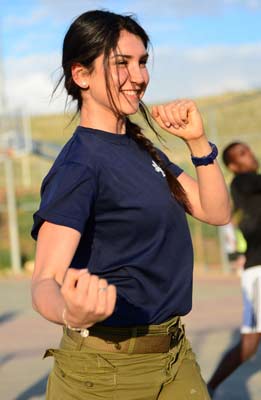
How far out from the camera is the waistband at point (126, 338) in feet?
10.1

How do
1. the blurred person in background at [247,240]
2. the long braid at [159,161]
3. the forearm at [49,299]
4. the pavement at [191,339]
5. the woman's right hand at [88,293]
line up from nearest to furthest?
the woman's right hand at [88,293] < the forearm at [49,299] < the long braid at [159,161] < the blurred person in background at [247,240] < the pavement at [191,339]

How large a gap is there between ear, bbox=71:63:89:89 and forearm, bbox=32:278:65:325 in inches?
28.9

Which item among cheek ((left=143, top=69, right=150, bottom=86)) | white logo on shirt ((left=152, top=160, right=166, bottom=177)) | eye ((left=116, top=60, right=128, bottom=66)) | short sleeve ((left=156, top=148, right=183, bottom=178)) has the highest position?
eye ((left=116, top=60, right=128, bottom=66))

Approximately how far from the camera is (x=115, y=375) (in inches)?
121

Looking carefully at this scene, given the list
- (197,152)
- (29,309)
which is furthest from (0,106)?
(197,152)

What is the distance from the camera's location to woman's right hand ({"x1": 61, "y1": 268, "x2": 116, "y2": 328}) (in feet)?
7.11

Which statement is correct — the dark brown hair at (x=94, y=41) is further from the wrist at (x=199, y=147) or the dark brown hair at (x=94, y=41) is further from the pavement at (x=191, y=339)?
the pavement at (x=191, y=339)

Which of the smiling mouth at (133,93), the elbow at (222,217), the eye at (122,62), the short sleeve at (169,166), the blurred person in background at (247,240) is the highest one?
the eye at (122,62)

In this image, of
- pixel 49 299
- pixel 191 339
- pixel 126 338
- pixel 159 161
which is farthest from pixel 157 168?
pixel 191 339

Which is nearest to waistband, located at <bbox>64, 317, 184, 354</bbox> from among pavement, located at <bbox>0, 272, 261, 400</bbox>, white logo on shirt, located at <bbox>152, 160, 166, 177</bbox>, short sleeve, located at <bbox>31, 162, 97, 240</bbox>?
short sleeve, located at <bbox>31, 162, 97, 240</bbox>

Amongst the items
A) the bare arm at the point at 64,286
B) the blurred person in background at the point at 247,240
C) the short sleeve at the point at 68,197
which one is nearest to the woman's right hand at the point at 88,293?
the bare arm at the point at 64,286

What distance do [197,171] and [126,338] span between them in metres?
0.63

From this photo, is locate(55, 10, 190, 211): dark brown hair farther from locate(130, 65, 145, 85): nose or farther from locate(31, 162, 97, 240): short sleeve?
locate(31, 162, 97, 240): short sleeve

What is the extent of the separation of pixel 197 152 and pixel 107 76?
43cm
